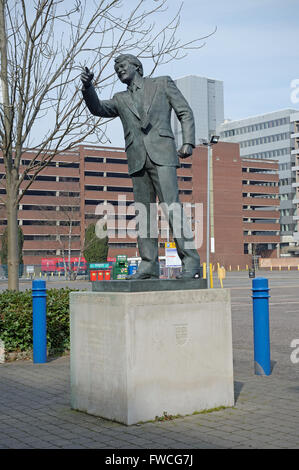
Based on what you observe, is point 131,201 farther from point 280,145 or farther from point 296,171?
point 280,145

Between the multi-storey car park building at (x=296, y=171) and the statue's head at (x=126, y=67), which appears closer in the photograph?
the statue's head at (x=126, y=67)

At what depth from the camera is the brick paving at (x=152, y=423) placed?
4.71 metres

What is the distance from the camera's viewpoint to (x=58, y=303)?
992cm

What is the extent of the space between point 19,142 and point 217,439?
6952 mm

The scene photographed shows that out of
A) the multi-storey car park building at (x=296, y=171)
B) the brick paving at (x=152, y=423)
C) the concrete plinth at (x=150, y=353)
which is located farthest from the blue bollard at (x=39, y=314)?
the multi-storey car park building at (x=296, y=171)

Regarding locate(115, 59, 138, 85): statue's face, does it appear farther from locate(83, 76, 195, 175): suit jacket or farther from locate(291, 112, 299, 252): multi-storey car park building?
locate(291, 112, 299, 252): multi-storey car park building

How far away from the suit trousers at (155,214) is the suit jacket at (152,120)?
4.2 inches

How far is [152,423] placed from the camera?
211 inches

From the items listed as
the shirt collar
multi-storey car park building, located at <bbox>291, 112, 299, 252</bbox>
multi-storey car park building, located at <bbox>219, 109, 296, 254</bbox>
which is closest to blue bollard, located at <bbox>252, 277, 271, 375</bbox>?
the shirt collar

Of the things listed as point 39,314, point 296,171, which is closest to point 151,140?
point 39,314

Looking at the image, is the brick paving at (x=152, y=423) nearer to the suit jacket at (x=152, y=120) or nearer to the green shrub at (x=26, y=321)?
the green shrub at (x=26, y=321)

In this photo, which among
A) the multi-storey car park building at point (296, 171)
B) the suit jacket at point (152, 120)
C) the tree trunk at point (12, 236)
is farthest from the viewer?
the multi-storey car park building at point (296, 171)

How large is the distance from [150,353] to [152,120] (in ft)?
7.48
